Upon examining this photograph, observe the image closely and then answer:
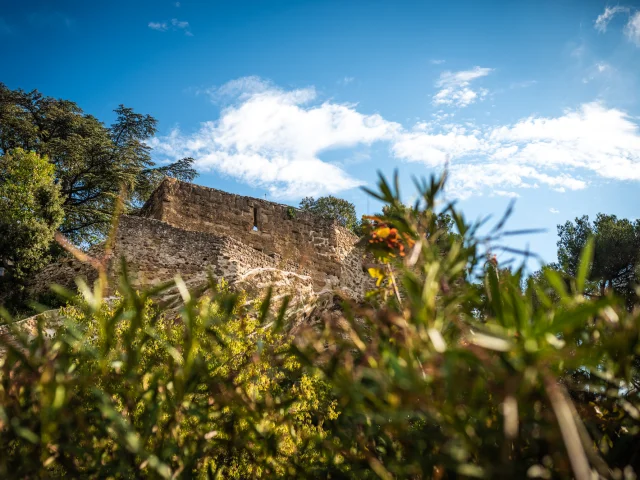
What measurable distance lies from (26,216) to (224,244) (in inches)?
212

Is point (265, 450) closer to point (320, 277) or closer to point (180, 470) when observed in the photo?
point (180, 470)

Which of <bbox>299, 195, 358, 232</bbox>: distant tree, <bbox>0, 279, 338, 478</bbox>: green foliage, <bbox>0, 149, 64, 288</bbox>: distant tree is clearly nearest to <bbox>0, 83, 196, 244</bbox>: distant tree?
<bbox>0, 149, 64, 288</bbox>: distant tree

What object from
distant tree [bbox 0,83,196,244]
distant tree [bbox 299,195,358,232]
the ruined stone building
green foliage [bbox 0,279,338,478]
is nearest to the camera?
green foliage [bbox 0,279,338,478]

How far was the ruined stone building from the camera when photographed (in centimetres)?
782

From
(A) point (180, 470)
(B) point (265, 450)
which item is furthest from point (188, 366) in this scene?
(B) point (265, 450)

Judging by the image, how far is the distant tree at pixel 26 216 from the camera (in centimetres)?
887

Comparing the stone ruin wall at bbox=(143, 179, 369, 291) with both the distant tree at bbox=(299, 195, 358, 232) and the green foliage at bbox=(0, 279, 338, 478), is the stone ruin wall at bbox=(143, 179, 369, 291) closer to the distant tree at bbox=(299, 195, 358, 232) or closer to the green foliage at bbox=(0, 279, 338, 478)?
the green foliage at bbox=(0, 279, 338, 478)

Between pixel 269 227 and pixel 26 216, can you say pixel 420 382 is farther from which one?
pixel 26 216

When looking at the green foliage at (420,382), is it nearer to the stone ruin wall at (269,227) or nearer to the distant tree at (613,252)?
the stone ruin wall at (269,227)

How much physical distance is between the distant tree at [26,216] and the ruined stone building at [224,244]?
3.44 feet

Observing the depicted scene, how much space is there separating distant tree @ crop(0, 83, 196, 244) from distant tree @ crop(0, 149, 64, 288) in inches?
131

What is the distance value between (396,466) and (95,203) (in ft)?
55.2

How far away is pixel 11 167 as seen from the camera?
35.6 feet

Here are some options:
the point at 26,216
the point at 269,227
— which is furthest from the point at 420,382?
the point at 26,216
